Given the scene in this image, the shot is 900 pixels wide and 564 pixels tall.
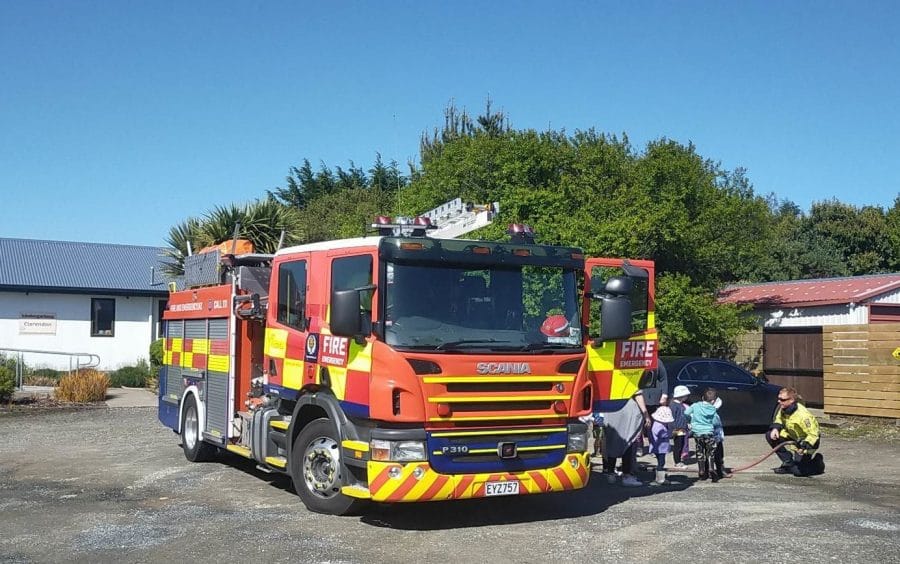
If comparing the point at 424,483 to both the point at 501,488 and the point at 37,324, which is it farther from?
the point at 37,324

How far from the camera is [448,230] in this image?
36.1 ft

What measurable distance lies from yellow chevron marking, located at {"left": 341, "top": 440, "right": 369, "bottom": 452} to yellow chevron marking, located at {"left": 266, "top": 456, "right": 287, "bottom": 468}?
1.60 m

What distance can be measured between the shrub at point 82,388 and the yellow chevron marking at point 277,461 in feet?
45.6

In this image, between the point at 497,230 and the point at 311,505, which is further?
the point at 497,230

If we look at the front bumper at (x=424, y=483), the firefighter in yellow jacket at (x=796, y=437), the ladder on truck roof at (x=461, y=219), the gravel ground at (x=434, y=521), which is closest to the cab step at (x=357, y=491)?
the front bumper at (x=424, y=483)

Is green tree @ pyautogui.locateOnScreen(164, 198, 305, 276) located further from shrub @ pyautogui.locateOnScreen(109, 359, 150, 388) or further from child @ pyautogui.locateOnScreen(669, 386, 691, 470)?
child @ pyautogui.locateOnScreen(669, 386, 691, 470)

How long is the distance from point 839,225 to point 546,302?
40564 millimetres

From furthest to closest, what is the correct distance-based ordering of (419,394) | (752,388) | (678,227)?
(678,227), (752,388), (419,394)

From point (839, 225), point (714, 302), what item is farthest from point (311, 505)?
point (839, 225)

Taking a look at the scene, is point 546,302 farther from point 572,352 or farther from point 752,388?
point 752,388

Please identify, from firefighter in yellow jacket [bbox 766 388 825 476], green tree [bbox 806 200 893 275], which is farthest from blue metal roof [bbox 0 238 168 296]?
green tree [bbox 806 200 893 275]

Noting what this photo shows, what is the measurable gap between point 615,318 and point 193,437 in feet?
21.2

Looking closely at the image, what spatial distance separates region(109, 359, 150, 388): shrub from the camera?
91.9 ft

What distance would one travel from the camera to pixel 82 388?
886 inches
